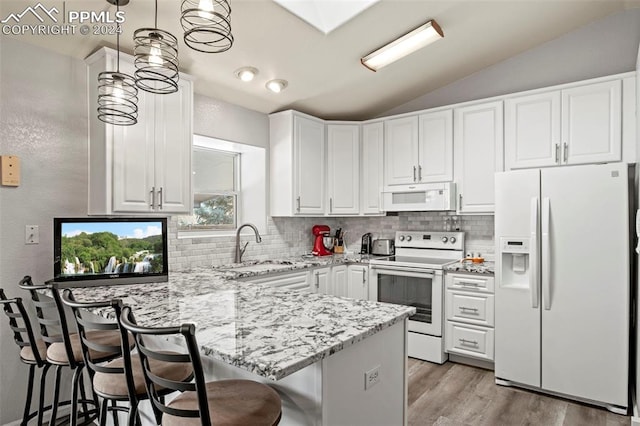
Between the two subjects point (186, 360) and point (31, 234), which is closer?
point (186, 360)

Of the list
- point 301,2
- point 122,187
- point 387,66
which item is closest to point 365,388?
point 122,187

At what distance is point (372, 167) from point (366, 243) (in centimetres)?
92

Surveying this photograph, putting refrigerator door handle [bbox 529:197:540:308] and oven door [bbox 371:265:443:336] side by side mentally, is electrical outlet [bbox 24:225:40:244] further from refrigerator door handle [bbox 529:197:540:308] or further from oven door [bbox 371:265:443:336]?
refrigerator door handle [bbox 529:197:540:308]

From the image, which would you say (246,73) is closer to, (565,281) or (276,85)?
(276,85)

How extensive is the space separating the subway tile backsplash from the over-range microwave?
37 cm

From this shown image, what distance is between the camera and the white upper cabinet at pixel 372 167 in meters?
4.13

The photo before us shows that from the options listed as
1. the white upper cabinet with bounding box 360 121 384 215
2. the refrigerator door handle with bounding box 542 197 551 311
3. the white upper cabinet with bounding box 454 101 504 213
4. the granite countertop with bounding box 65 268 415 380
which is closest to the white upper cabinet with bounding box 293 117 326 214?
the white upper cabinet with bounding box 360 121 384 215

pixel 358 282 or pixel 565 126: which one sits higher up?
pixel 565 126

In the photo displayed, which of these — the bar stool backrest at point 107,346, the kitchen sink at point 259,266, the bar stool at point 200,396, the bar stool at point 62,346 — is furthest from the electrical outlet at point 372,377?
the kitchen sink at point 259,266

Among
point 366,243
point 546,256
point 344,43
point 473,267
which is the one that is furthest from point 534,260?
point 344,43

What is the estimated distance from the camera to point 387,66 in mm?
3467

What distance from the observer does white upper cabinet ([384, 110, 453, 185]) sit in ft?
12.1

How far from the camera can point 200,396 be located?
3.29 feet

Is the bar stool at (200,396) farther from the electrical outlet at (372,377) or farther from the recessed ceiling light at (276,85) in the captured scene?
the recessed ceiling light at (276,85)
